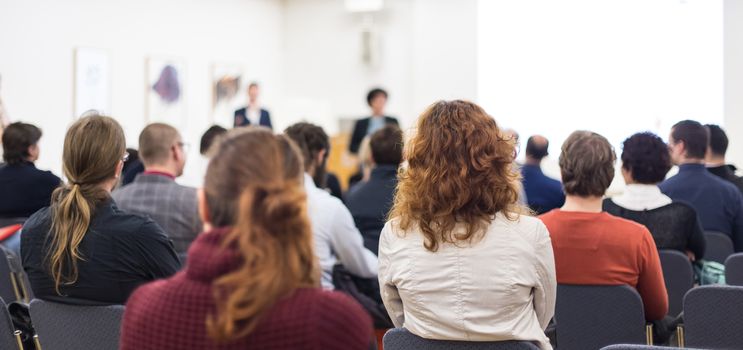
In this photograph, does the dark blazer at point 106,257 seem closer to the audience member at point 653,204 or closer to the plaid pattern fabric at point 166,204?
the plaid pattern fabric at point 166,204

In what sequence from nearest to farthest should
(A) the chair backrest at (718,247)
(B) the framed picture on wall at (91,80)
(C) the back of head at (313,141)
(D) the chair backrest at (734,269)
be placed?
(D) the chair backrest at (734,269) → (A) the chair backrest at (718,247) → (C) the back of head at (313,141) → (B) the framed picture on wall at (91,80)

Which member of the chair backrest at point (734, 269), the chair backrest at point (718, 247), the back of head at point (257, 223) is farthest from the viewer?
the chair backrest at point (718, 247)

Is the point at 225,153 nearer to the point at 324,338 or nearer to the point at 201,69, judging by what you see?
the point at 324,338

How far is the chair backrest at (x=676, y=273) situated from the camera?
3566 millimetres

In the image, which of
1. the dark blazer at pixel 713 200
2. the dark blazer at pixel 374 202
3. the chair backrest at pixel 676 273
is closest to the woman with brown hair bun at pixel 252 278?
the chair backrest at pixel 676 273

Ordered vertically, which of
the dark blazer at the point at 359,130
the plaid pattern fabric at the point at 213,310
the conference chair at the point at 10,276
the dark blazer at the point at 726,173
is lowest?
the conference chair at the point at 10,276

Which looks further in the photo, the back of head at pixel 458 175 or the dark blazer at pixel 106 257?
the dark blazer at pixel 106 257

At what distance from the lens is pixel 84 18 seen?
868 centimetres

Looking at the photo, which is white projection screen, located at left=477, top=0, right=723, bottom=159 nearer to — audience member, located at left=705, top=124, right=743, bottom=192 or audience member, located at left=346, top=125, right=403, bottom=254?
audience member, located at left=705, top=124, right=743, bottom=192

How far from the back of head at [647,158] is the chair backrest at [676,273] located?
15.1 inches

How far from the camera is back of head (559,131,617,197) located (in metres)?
3.18

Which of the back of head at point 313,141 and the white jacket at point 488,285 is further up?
the back of head at point 313,141

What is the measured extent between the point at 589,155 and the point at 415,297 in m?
1.14

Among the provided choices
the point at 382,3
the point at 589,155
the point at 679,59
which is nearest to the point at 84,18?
the point at 382,3
